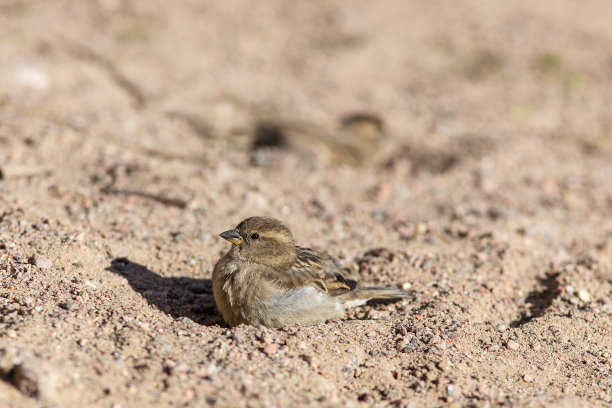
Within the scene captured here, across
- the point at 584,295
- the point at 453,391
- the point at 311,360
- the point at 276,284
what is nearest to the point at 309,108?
the point at 276,284

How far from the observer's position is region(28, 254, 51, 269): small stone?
5.43 m

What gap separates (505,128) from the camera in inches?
402

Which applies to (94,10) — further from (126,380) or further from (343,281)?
(126,380)

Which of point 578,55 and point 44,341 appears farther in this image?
point 578,55

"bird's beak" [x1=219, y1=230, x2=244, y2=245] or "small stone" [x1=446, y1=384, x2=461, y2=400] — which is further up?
"bird's beak" [x1=219, y1=230, x2=244, y2=245]

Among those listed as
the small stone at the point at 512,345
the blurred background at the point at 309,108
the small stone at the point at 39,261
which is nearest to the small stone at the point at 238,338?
the small stone at the point at 39,261

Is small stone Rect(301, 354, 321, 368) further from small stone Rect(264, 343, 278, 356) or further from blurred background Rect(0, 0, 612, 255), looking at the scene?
blurred background Rect(0, 0, 612, 255)

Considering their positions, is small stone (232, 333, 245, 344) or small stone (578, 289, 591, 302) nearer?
small stone (232, 333, 245, 344)

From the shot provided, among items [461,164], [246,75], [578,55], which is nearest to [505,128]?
[461,164]

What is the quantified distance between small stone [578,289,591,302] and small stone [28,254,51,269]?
4.51m

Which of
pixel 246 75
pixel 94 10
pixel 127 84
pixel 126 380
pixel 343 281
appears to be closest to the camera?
pixel 126 380

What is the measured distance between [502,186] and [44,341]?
609 cm

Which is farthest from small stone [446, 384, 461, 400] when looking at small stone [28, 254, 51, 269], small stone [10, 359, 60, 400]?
small stone [28, 254, 51, 269]

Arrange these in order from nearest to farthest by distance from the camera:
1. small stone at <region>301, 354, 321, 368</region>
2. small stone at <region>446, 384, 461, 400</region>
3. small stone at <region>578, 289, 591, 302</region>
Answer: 1. small stone at <region>446, 384, 461, 400</region>
2. small stone at <region>301, 354, 321, 368</region>
3. small stone at <region>578, 289, 591, 302</region>
